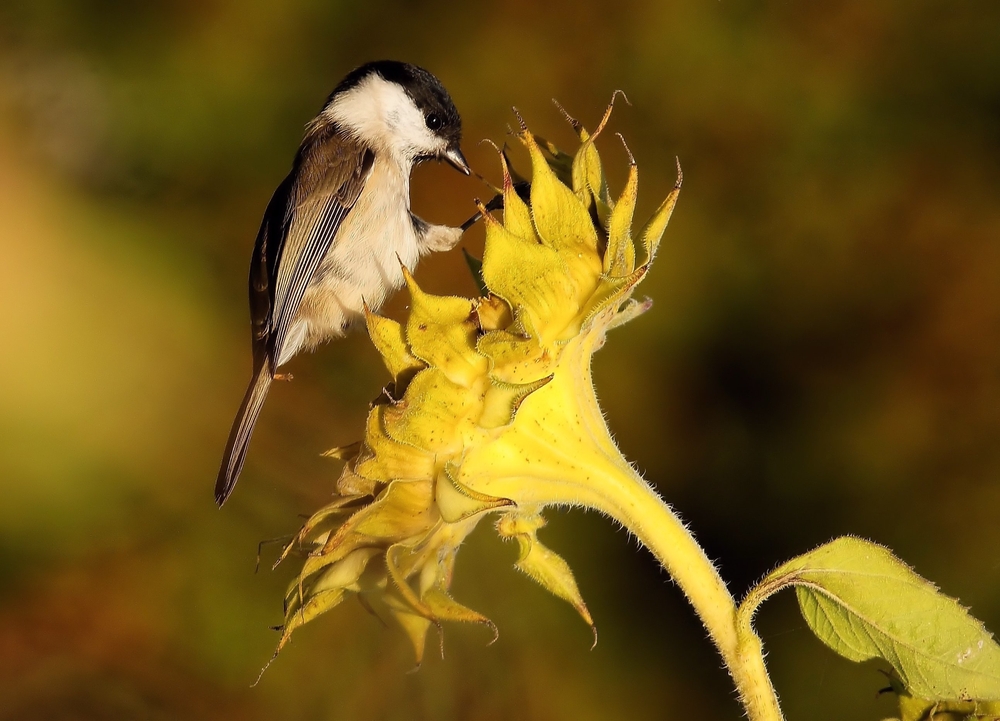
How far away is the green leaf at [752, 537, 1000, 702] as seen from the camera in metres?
0.65

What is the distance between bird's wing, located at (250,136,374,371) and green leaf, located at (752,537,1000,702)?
101 centimetres

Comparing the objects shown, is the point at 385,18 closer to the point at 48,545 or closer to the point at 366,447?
the point at 48,545

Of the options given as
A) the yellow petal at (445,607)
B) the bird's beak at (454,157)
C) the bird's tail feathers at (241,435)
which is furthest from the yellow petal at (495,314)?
the bird's beak at (454,157)

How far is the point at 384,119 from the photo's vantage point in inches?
69.3

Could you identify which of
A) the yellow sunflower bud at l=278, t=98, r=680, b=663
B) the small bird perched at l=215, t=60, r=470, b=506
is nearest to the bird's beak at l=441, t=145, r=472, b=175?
the small bird perched at l=215, t=60, r=470, b=506

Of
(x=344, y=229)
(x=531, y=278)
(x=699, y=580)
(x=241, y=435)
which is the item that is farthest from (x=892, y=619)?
(x=344, y=229)

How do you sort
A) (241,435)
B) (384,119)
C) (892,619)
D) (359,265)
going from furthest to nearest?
1. (384,119)
2. (359,265)
3. (241,435)
4. (892,619)

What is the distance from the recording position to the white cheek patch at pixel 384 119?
67.0 inches

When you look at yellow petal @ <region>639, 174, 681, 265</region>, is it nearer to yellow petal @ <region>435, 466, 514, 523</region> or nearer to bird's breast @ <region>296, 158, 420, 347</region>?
yellow petal @ <region>435, 466, 514, 523</region>

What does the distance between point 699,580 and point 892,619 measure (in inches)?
5.7

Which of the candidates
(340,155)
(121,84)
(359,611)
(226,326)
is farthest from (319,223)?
(121,84)

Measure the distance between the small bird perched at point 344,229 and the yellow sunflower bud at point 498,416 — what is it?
744mm

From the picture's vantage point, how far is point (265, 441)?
1.93 m

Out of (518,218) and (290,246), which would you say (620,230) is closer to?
(518,218)
